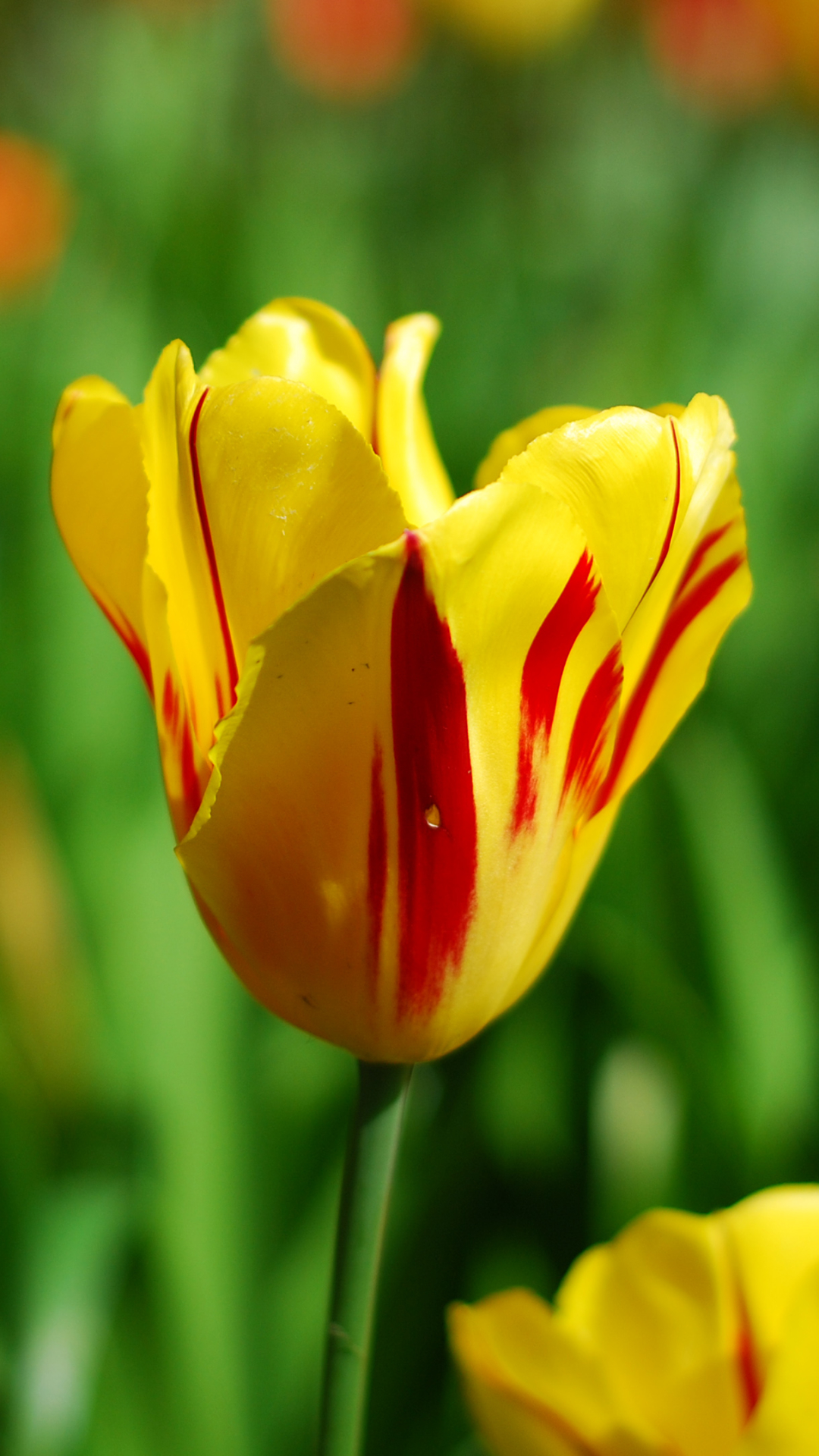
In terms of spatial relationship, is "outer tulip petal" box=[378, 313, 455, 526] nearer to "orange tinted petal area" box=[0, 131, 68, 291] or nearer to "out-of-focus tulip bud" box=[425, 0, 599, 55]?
"orange tinted petal area" box=[0, 131, 68, 291]

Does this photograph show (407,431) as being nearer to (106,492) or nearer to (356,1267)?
(106,492)

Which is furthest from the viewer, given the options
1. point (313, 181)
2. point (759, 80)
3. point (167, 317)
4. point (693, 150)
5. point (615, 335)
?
point (693, 150)

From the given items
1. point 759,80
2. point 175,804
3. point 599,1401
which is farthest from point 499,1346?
point 759,80

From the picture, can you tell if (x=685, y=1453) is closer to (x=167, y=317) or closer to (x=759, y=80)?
(x=167, y=317)

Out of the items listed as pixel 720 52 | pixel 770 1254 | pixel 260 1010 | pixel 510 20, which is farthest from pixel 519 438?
pixel 510 20

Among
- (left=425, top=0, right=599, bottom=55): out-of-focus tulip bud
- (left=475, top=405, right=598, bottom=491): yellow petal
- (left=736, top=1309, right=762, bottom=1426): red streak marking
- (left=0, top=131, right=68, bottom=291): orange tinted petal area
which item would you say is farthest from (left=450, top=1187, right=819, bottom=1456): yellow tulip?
(left=425, top=0, right=599, bottom=55): out-of-focus tulip bud
